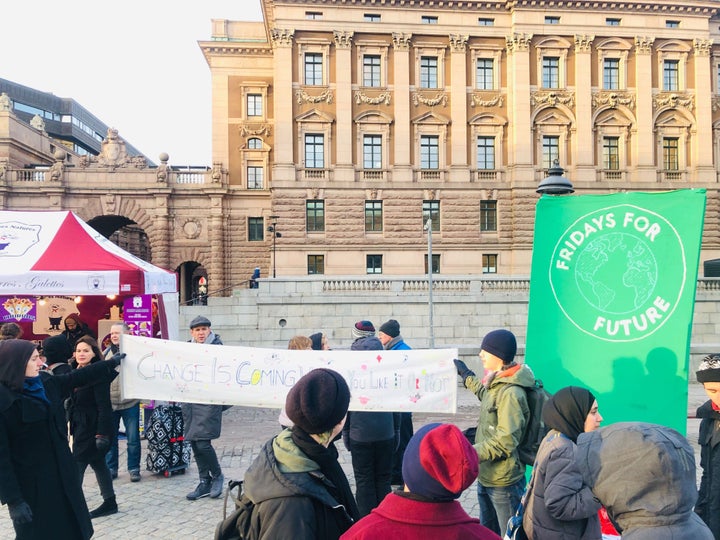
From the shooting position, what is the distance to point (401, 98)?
114ft

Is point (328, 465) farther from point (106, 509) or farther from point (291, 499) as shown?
point (106, 509)

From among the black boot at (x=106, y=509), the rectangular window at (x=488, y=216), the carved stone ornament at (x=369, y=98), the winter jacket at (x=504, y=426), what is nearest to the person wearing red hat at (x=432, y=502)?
the winter jacket at (x=504, y=426)

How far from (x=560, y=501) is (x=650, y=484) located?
3.08 feet

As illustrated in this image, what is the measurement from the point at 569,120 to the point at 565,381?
34.3 meters

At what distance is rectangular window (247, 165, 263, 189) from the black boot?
31.6 metres

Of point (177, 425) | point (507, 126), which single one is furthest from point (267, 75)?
point (177, 425)

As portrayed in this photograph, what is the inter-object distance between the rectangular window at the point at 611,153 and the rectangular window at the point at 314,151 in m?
18.4

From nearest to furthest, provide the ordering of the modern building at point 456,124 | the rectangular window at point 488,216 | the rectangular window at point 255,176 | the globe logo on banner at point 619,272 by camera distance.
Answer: the globe logo on banner at point 619,272
the modern building at point 456,124
the rectangular window at point 488,216
the rectangular window at point 255,176

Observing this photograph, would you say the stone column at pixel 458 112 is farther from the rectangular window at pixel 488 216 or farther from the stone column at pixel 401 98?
the stone column at pixel 401 98

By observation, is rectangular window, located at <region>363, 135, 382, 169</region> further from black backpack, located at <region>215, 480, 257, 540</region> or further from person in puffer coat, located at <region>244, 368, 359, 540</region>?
black backpack, located at <region>215, 480, 257, 540</region>

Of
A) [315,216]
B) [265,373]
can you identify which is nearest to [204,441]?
[265,373]

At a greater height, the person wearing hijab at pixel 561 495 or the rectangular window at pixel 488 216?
the rectangular window at pixel 488 216

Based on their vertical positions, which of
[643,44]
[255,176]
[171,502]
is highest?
[643,44]

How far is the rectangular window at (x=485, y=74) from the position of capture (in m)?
35.8
